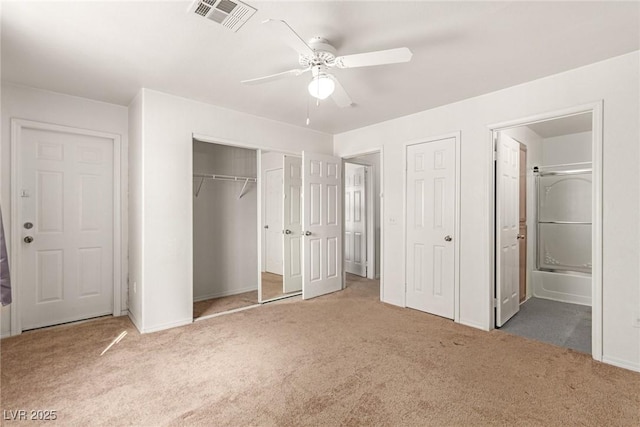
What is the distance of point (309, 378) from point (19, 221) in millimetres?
3202

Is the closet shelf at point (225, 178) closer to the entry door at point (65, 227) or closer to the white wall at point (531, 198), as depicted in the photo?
the entry door at point (65, 227)

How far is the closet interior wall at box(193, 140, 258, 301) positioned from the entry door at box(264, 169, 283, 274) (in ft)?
1.34

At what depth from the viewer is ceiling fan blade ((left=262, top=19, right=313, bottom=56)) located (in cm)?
162

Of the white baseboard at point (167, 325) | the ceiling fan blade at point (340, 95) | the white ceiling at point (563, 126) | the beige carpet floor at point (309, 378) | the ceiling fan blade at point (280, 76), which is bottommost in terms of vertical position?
the beige carpet floor at point (309, 378)

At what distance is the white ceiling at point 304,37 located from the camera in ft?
6.13

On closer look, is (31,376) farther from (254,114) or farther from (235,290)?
(254,114)

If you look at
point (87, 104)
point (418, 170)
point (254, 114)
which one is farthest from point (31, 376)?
point (418, 170)

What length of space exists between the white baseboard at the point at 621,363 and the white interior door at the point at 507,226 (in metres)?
0.89

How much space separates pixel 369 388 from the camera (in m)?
2.13

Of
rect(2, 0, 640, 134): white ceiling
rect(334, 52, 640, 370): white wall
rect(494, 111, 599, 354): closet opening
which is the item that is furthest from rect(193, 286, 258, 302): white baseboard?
rect(494, 111, 599, 354): closet opening

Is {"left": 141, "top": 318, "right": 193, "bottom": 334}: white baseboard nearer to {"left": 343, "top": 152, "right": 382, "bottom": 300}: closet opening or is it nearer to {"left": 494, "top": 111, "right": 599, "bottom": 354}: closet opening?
{"left": 343, "top": 152, "right": 382, "bottom": 300}: closet opening

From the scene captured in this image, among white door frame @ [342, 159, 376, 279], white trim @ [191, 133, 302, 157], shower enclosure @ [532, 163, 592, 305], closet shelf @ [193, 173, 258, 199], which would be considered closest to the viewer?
white trim @ [191, 133, 302, 157]

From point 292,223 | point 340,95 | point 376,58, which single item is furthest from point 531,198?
point 376,58

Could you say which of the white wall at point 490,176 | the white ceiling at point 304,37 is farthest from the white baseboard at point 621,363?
the white ceiling at point 304,37
